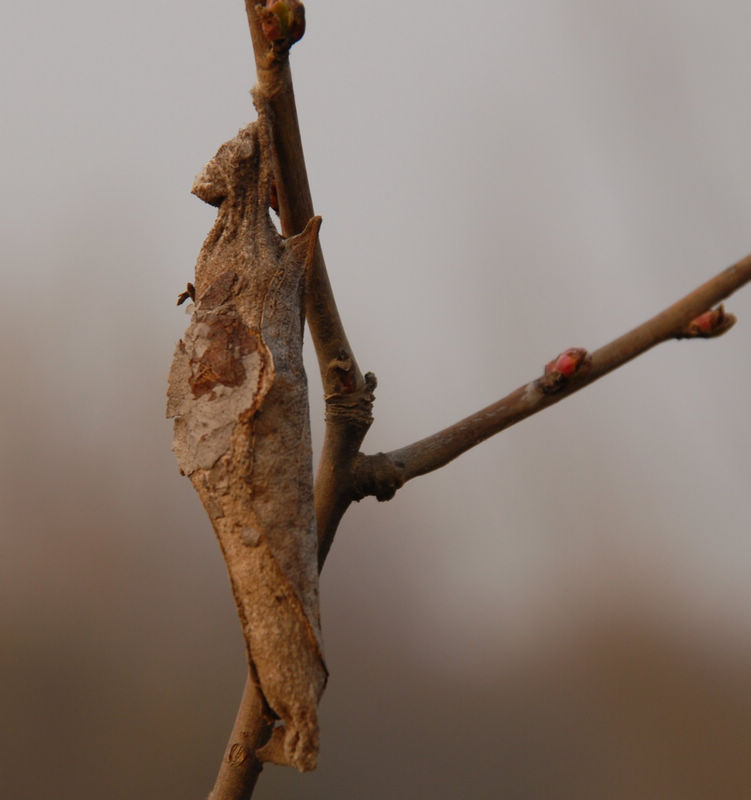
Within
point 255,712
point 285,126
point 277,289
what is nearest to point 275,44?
point 285,126

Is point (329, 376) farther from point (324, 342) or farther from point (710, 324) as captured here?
point (710, 324)

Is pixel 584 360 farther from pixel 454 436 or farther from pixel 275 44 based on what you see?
pixel 275 44

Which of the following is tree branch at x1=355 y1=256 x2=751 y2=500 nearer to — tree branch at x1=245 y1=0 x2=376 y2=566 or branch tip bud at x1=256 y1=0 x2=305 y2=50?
tree branch at x1=245 y1=0 x2=376 y2=566

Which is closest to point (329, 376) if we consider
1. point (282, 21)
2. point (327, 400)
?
point (327, 400)

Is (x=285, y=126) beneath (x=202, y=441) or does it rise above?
above

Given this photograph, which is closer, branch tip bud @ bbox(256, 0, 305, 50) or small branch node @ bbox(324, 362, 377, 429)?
branch tip bud @ bbox(256, 0, 305, 50)

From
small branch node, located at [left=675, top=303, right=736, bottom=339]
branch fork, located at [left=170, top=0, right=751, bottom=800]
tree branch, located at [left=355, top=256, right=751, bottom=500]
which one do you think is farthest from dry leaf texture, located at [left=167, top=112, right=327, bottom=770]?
small branch node, located at [left=675, top=303, right=736, bottom=339]
